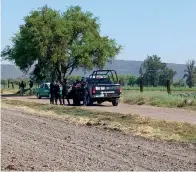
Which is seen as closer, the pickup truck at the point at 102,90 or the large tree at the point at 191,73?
the pickup truck at the point at 102,90

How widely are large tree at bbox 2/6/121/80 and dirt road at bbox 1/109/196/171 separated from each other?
3717 cm

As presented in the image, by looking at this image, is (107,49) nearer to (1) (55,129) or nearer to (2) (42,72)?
(2) (42,72)

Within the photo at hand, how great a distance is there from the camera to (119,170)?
9.99m

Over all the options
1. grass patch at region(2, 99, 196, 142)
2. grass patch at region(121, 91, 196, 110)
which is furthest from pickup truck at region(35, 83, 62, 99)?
grass patch at region(2, 99, 196, 142)

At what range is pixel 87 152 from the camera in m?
12.2

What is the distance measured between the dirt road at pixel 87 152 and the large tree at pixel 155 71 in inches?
3481

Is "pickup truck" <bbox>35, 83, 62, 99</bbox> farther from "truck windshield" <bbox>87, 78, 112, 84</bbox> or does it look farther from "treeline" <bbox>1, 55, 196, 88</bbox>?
"treeline" <bbox>1, 55, 196, 88</bbox>

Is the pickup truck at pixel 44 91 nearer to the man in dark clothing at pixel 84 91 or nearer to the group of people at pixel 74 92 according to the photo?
the group of people at pixel 74 92

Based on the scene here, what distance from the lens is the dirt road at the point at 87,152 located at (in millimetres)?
10547

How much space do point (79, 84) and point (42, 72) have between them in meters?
26.4

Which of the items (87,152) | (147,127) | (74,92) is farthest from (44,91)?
(87,152)

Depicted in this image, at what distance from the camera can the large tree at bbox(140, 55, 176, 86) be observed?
105850mm

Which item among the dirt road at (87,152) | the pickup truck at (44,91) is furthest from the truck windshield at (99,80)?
the pickup truck at (44,91)

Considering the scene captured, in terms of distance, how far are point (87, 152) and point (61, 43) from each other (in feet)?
142
